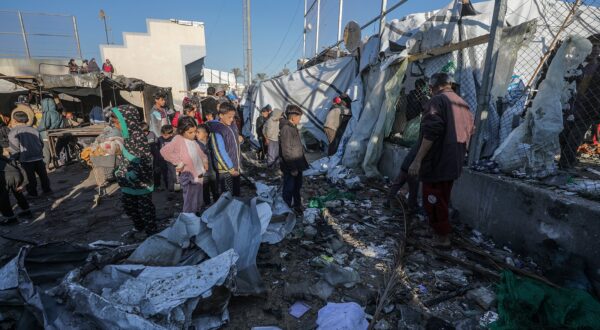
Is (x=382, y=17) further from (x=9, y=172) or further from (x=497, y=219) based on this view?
(x=9, y=172)

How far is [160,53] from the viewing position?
1617cm

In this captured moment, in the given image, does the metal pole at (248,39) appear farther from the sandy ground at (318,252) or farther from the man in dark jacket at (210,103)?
the sandy ground at (318,252)

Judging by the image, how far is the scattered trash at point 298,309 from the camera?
2.34 meters

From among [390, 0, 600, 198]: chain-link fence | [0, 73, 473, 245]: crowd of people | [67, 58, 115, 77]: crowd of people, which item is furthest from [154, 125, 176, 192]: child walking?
[67, 58, 115, 77]: crowd of people

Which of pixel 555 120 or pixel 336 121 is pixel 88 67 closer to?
pixel 336 121

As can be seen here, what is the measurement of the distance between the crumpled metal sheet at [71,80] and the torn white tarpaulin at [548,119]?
11011 mm

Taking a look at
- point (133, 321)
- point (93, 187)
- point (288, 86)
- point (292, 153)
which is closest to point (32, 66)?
point (93, 187)

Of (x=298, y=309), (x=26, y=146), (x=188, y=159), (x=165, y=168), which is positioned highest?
(x=188, y=159)

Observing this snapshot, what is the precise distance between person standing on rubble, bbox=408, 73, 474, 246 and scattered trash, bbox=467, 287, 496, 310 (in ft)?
2.45

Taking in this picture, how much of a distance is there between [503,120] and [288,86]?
657 cm

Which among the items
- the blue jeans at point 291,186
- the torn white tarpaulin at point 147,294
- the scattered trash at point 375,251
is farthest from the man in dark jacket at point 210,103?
the torn white tarpaulin at point 147,294

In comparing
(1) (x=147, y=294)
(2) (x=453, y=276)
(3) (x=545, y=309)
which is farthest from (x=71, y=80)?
(3) (x=545, y=309)

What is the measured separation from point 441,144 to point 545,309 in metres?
1.59

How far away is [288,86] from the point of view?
31.1ft
